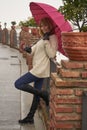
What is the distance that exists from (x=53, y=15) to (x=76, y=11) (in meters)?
1.87

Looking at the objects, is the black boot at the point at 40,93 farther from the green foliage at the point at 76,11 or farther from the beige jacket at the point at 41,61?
the green foliage at the point at 76,11

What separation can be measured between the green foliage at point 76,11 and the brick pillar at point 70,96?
613 mm

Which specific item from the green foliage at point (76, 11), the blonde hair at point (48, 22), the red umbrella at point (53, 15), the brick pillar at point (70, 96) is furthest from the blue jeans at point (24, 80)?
the brick pillar at point (70, 96)

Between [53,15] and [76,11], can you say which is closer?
[76,11]

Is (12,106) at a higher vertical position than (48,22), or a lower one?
lower

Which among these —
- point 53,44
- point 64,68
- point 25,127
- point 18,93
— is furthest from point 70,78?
point 18,93

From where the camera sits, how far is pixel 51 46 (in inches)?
324

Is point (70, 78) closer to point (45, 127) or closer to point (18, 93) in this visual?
point (45, 127)

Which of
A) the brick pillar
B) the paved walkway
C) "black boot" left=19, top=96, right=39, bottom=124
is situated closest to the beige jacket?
"black boot" left=19, top=96, right=39, bottom=124

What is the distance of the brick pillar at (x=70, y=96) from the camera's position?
5.93 metres

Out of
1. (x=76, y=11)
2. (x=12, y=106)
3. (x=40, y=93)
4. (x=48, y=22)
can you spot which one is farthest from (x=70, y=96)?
(x=12, y=106)

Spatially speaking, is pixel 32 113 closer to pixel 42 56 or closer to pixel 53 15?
pixel 42 56

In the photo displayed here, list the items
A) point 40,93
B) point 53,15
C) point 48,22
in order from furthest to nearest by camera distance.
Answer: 1. point 40,93
2. point 48,22
3. point 53,15

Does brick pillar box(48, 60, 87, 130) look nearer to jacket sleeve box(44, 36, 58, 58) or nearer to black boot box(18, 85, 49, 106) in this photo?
jacket sleeve box(44, 36, 58, 58)
